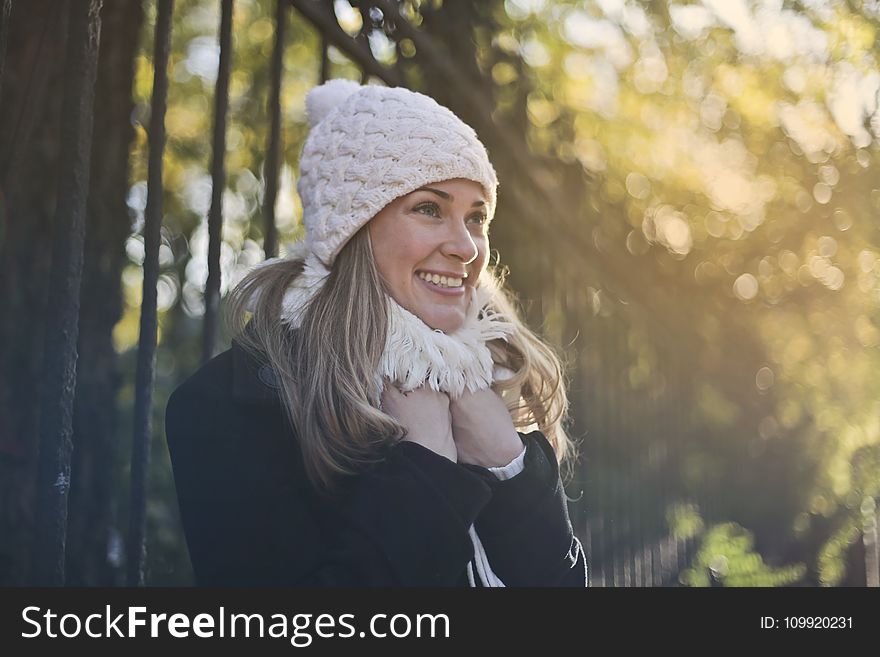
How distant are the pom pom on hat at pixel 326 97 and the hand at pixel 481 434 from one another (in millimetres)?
801

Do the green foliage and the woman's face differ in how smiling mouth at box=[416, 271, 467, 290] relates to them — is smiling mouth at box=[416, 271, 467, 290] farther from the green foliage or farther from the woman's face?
the green foliage

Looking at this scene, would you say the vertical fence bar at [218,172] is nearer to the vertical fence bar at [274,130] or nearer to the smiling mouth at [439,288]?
the vertical fence bar at [274,130]

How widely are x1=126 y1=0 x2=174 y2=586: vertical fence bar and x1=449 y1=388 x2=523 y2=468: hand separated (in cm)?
65

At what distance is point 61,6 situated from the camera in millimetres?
1705

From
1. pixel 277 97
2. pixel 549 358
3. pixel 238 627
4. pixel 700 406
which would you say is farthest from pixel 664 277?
pixel 238 627

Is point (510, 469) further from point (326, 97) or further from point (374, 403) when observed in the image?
point (326, 97)

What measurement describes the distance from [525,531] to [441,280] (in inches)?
22.1

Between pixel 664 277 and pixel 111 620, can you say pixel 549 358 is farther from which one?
pixel 664 277

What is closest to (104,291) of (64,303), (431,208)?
(64,303)

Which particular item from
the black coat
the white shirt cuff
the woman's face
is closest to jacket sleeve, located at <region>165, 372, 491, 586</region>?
the black coat

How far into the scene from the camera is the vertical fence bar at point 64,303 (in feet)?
5.07

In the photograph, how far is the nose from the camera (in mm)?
1851

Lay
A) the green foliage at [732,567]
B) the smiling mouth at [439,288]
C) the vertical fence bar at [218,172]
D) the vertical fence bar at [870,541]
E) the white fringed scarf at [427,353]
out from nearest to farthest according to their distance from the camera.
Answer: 1. the white fringed scarf at [427,353]
2. the smiling mouth at [439,288]
3. the vertical fence bar at [218,172]
4. the green foliage at [732,567]
5. the vertical fence bar at [870,541]

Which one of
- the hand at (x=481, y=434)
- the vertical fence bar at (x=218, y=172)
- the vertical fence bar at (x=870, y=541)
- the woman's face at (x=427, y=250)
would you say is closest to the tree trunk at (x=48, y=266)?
the vertical fence bar at (x=218, y=172)
